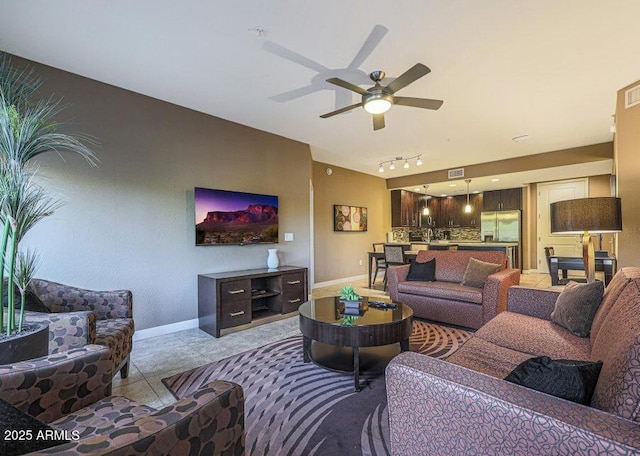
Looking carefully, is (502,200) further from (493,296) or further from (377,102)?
(377,102)

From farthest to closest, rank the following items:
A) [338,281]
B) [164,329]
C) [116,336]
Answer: [338,281], [164,329], [116,336]

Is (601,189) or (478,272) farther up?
(601,189)

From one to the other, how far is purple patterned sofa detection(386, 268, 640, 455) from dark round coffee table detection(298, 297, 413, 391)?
0.75 m

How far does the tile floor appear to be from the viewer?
2.20 m

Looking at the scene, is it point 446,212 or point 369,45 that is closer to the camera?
point 369,45

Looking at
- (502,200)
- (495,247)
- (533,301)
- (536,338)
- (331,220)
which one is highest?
(502,200)

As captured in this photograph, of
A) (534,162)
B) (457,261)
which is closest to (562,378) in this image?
(457,261)

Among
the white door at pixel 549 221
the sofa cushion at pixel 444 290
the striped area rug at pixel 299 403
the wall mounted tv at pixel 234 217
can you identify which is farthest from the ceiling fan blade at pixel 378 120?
the white door at pixel 549 221

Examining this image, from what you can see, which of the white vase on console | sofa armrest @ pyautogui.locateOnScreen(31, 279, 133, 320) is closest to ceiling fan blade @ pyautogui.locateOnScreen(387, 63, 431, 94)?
the white vase on console

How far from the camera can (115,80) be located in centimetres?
298

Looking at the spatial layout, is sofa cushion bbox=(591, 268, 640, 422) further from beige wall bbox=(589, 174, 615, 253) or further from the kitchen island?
beige wall bbox=(589, 174, 615, 253)

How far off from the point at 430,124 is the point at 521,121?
1.24m

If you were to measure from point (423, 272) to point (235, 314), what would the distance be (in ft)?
8.50

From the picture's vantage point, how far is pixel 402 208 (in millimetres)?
8250
